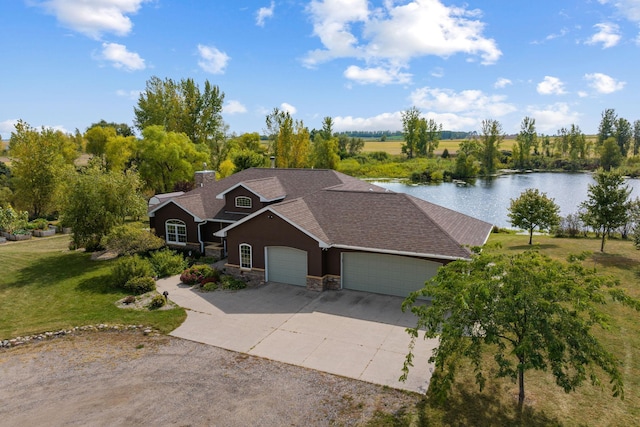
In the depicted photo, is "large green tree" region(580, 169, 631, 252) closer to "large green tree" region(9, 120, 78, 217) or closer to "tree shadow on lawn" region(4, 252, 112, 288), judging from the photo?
"tree shadow on lawn" region(4, 252, 112, 288)

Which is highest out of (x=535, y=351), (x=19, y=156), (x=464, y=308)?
(x=19, y=156)

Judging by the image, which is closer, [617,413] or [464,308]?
[464,308]

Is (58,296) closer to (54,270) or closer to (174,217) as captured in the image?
(54,270)

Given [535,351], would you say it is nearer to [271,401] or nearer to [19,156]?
[271,401]

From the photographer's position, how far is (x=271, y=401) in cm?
1127

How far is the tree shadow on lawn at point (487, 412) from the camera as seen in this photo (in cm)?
1011

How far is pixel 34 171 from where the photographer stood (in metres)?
38.8

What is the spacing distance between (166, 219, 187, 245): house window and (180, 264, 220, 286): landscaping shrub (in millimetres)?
5990

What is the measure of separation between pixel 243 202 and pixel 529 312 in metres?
19.5

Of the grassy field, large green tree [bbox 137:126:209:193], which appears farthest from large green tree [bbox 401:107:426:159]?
large green tree [bbox 137:126:209:193]

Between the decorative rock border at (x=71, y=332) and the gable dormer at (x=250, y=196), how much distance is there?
10.9 meters

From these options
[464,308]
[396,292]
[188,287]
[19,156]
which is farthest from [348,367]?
[19,156]

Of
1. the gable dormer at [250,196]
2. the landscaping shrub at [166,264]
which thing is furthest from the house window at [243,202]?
the landscaping shrub at [166,264]

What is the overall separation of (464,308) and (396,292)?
9829mm
